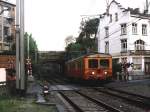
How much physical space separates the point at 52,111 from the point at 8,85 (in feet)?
24.0

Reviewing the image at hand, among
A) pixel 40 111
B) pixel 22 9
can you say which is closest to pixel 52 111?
pixel 40 111

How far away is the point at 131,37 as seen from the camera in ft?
246

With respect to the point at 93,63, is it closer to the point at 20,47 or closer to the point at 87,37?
the point at 20,47

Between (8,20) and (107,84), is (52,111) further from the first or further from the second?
(8,20)

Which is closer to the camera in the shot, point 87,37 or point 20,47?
point 20,47

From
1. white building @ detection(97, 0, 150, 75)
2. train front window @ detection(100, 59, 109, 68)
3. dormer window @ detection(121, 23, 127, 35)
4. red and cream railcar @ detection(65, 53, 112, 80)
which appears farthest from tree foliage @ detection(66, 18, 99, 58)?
red and cream railcar @ detection(65, 53, 112, 80)

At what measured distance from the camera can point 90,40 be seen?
95750 mm

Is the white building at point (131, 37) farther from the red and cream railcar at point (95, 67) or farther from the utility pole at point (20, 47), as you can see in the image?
the utility pole at point (20, 47)

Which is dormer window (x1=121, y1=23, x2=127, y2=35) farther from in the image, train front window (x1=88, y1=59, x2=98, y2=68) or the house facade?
train front window (x1=88, y1=59, x2=98, y2=68)

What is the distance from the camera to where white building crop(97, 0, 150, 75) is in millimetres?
74625

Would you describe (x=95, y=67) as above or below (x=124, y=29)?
below

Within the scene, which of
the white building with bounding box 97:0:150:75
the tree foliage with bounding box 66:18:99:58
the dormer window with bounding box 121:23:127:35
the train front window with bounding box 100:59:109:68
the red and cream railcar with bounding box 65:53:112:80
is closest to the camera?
the red and cream railcar with bounding box 65:53:112:80

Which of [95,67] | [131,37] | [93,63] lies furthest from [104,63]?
[131,37]

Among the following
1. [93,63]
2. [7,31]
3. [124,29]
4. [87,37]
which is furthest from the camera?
[87,37]
